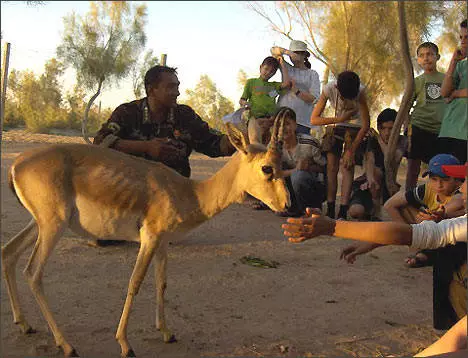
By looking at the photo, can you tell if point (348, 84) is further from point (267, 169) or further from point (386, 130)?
point (267, 169)

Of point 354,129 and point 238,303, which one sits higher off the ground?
point 354,129

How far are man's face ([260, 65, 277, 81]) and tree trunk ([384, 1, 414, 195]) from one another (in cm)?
206

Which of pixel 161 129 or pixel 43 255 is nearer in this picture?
pixel 43 255

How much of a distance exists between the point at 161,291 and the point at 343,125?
495 centimetres

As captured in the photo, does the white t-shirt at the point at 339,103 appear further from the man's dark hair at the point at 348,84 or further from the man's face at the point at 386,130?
the man's face at the point at 386,130

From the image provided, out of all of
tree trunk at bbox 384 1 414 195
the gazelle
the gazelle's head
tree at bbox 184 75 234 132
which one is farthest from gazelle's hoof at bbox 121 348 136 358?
tree at bbox 184 75 234 132

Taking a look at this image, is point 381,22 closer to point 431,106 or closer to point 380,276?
point 431,106

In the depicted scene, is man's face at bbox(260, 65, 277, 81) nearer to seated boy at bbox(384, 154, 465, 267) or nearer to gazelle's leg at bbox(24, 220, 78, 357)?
seated boy at bbox(384, 154, 465, 267)

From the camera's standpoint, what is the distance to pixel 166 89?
221 inches

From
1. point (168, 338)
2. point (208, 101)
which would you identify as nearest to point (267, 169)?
point (168, 338)

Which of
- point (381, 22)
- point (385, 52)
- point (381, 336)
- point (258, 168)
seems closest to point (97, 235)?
point (258, 168)

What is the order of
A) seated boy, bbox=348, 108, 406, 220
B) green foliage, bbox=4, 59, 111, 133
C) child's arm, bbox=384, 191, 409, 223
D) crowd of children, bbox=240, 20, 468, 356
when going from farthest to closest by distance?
green foliage, bbox=4, 59, 111, 133 → seated boy, bbox=348, 108, 406, 220 → crowd of children, bbox=240, 20, 468, 356 → child's arm, bbox=384, 191, 409, 223

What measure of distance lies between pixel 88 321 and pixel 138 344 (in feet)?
1.74

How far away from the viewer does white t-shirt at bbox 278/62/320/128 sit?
8.88 m
